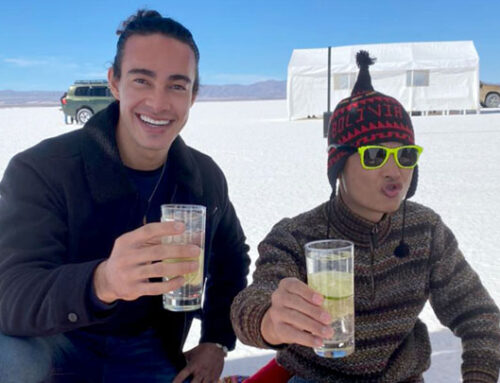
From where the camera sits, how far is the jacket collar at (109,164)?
2479mm

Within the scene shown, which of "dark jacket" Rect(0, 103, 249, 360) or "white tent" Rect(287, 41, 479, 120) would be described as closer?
"dark jacket" Rect(0, 103, 249, 360)

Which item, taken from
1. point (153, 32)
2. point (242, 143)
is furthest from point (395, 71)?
point (153, 32)

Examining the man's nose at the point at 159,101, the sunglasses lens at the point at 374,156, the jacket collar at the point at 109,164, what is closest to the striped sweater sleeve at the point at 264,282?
the sunglasses lens at the point at 374,156

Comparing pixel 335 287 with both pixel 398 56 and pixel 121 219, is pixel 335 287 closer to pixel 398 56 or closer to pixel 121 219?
pixel 121 219

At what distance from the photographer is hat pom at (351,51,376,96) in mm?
2510

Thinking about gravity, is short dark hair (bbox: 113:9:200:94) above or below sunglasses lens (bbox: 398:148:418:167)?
above

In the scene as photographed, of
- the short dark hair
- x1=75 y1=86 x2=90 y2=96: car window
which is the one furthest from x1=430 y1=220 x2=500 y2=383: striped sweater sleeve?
x1=75 y1=86 x2=90 y2=96: car window

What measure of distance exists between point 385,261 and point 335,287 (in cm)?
70

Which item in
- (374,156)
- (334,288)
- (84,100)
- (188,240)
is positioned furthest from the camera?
A: (84,100)

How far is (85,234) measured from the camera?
8.13 feet

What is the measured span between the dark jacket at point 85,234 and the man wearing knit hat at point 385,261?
0.62m

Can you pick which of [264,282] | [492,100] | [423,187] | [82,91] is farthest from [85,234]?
[492,100]

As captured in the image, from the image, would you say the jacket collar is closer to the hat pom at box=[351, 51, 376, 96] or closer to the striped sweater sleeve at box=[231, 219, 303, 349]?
the striped sweater sleeve at box=[231, 219, 303, 349]

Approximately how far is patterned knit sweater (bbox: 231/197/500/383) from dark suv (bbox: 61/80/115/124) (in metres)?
25.4
